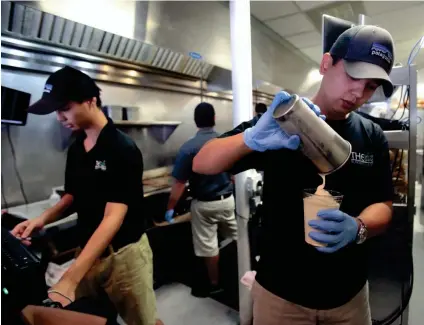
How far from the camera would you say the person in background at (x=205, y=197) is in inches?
98.7

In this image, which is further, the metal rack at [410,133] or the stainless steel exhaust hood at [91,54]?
the stainless steel exhaust hood at [91,54]

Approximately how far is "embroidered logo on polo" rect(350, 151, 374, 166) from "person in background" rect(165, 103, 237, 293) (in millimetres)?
1593

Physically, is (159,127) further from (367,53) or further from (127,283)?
(367,53)

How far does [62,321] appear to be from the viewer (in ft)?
2.16

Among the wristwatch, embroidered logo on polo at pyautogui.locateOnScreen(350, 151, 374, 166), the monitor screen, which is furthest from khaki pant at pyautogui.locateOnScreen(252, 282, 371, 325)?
the monitor screen

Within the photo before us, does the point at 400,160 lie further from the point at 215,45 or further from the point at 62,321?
the point at 215,45

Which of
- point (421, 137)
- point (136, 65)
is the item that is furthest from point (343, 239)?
point (136, 65)

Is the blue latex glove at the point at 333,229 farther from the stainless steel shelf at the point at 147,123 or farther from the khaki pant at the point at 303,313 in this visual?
the stainless steel shelf at the point at 147,123

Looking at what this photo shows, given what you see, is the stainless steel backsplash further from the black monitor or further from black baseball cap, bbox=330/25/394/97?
black baseball cap, bbox=330/25/394/97

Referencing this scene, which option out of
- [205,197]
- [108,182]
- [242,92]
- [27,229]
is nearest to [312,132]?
[242,92]

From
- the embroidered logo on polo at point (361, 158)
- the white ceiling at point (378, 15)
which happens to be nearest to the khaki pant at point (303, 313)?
the embroidered logo on polo at point (361, 158)

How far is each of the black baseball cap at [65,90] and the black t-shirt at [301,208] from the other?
87cm

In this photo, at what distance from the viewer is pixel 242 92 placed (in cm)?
156

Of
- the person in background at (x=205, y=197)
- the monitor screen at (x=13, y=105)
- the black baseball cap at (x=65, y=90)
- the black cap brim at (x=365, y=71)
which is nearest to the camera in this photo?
the black cap brim at (x=365, y=71)
